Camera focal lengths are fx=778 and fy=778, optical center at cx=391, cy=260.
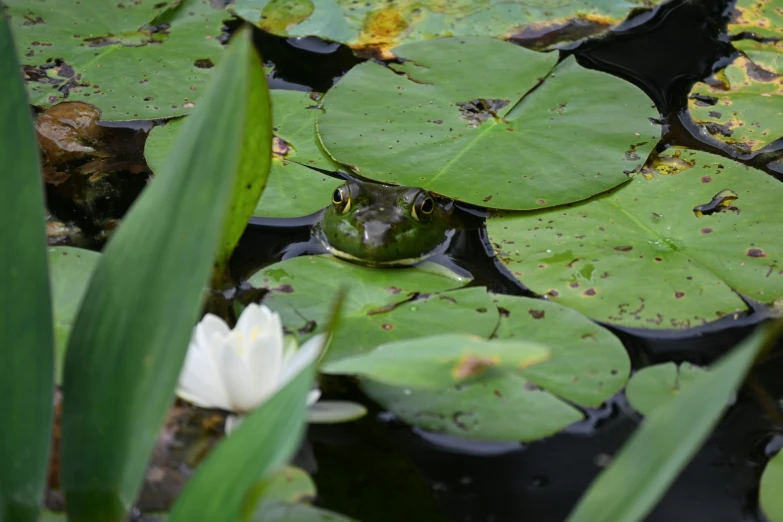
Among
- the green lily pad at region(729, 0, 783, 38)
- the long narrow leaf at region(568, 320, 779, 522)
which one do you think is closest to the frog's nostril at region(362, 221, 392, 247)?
the long narrow leaf at region(568, 320, 779, 522)

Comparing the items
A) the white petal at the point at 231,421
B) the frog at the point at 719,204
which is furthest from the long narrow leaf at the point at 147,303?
the frog at the point at 719,204

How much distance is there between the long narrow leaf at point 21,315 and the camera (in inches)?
53.9

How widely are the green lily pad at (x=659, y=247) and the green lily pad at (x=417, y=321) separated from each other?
253 mm

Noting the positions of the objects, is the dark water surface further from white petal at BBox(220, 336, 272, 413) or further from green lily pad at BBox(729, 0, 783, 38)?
green lily pad at BBox(729, 0, 783, 38)

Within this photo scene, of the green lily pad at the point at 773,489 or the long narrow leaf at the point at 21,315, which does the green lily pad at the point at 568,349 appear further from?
the long narrow leaf at the point at 21,315

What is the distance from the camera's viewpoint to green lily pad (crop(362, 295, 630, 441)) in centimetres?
205

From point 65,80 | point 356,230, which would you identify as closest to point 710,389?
point 356,230

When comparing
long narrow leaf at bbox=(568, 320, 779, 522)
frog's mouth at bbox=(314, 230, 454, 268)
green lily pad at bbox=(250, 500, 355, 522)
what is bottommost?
frog's mouth at bbox=(314, 230, 454, 268)

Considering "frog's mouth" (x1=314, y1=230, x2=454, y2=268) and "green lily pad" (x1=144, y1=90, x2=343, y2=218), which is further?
"green lily pad" (x1=144, y1=90, x2=343, y2=218)

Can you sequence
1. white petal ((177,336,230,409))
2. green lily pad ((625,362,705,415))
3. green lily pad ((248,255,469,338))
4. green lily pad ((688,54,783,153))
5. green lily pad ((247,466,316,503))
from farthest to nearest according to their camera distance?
green lily pad ((688,54,783,153)) < green lily pad ((248,255,469,338)) < green lily pad ((625,362,705,415)) < white petal ((177,336,230,409)) < green lily pad ((247,466,316,503))

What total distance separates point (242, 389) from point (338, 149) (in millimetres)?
1446

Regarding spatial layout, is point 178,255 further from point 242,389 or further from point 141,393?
point 242,389

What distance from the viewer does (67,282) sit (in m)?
2.32

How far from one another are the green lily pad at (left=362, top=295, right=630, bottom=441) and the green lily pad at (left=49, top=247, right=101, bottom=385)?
85 cm
